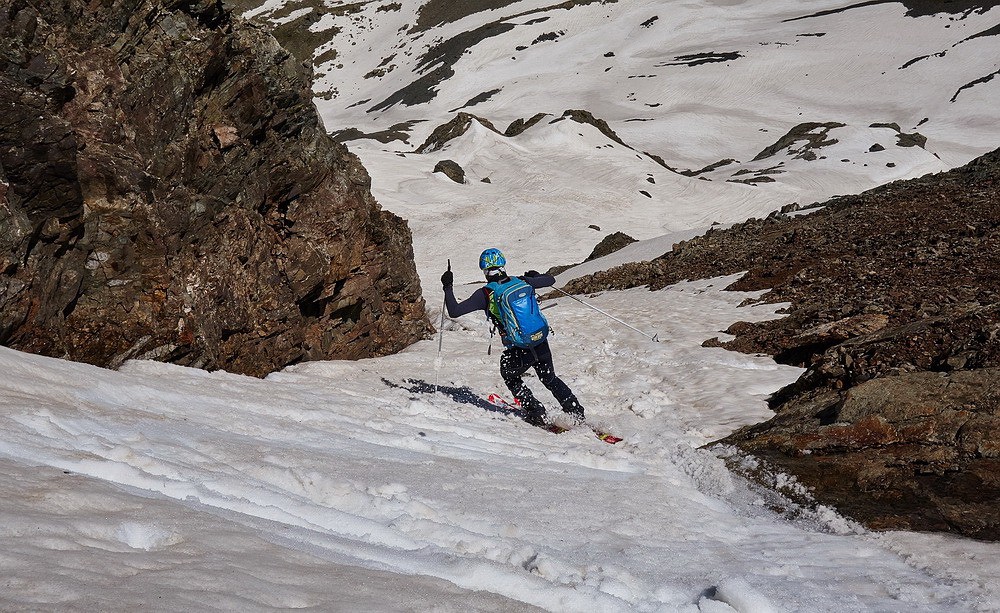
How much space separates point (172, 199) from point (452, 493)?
6250 millimetres

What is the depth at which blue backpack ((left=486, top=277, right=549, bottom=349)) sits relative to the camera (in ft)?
30.5

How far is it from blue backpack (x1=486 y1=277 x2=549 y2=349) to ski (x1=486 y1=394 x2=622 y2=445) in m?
0.95

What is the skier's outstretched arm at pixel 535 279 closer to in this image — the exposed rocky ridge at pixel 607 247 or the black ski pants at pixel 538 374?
Result: the black ski pants at pixel 538 374

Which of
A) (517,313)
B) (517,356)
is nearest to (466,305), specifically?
(517,313)

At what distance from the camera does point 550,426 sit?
9.20 metres

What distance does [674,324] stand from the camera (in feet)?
54.4

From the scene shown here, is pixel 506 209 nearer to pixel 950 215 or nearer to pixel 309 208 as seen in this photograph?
pixel 950 215

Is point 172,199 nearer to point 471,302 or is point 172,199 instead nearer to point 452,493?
point 471,302

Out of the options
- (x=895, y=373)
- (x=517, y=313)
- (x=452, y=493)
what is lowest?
(x=895, y=373)

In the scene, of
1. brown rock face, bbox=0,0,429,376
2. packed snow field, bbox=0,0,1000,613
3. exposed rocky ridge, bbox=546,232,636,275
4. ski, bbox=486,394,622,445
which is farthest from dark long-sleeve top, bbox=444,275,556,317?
exposed rocky ridge, bbox=546,232,636,275

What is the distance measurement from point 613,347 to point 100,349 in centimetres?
1008

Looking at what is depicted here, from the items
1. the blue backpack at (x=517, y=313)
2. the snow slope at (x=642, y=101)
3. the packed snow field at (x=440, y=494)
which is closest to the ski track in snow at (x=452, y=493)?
the packed snow field at (x=440, y=494)

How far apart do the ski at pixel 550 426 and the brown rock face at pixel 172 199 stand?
3.16 metres

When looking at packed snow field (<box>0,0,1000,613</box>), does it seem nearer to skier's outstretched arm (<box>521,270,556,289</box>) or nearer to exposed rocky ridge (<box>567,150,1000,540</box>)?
exposed rocky ridge (<box>567,150,1000,540</box>)
